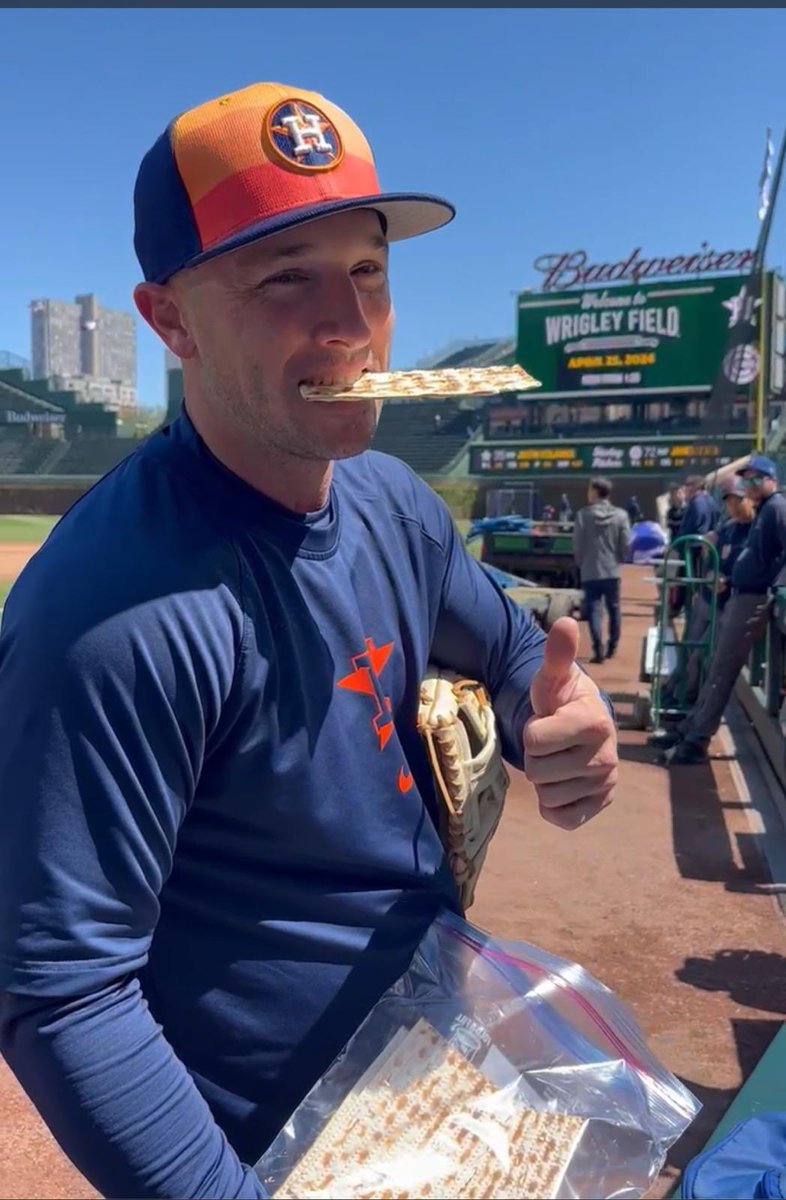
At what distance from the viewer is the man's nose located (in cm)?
119

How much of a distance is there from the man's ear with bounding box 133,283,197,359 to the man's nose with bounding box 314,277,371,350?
167mm

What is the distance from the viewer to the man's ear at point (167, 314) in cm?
122

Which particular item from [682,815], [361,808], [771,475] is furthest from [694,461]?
[361,808]

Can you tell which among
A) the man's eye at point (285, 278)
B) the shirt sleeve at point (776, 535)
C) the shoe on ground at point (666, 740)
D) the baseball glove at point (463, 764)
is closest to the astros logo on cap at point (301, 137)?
the man's eye at point (285, 278)

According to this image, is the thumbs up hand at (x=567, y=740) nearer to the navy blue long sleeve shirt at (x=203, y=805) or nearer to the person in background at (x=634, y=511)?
the navy blue long sleeve shirt at (x=203, y=805)

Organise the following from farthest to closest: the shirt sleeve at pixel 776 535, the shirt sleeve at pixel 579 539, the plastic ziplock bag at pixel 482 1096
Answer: the shirt sleeve at pixel 579 539, the shirt sleeve at pixel 776 535, the plastic ziplock bag at pixel 482 1096

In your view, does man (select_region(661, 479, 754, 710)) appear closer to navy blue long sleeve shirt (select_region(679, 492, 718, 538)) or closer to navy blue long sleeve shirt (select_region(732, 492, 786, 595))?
navy blue long sleeve shirt (select_region(732, 492, 786, 595))

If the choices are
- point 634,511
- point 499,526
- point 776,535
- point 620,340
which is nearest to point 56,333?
point 620,340

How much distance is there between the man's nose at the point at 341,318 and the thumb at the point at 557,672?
0.43m

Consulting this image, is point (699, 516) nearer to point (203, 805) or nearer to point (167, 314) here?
point (167, 314)

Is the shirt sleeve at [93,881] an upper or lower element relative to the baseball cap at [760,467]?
lower

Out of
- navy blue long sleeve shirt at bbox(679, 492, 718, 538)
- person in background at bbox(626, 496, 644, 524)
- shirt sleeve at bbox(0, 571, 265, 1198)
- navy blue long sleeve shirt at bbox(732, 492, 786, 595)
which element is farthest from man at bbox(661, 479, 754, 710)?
person in background at bbox(626, 496, 644, 524)

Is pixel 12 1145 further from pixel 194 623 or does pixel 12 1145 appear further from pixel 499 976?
pixel 194 623

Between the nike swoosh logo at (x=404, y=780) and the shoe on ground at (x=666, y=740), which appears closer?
the nike swoosh logo at (x=404, y=780)
